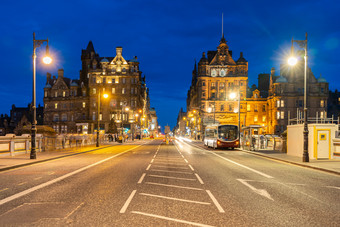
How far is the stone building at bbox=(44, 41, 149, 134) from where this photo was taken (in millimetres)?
94188

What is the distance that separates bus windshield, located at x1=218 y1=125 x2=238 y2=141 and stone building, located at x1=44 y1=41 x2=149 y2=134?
55891 mm

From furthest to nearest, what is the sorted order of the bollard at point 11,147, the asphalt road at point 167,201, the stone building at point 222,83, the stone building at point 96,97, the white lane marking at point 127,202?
the stone building at point 222,83 < the stone building at point 96,97 < the bollard at point 11,147 < the white lane marking at point 127,202 < the asphalt road at point 167,201

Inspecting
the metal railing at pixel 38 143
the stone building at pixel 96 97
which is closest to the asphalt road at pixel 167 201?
the metal railing at pixel 38 143

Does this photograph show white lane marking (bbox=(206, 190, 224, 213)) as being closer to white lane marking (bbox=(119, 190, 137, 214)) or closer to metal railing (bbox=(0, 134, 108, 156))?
white lane marking (bbox=(119, 190, 137, 214))

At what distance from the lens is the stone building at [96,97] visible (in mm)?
94188

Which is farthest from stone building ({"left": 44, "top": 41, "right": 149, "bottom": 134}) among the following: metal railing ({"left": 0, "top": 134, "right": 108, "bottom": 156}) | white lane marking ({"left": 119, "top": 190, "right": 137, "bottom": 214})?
white lane marking ({"left": 119, "top": 190, "right": 137, "bottom": 214})

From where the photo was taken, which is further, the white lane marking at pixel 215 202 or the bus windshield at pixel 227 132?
the bus windshield at pixel 227 132

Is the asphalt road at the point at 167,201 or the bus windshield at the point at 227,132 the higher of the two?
the bus windshield at the point at 227,132

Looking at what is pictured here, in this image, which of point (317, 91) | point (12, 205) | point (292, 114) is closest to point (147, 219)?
point (12, 205)

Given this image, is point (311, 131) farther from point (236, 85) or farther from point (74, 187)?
point (236, 85)

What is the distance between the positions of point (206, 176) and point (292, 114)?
3241 inches

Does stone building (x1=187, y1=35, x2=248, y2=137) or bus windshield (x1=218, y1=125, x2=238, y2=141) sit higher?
stone building (x1=187, y1=35, x2=248, y2=137)

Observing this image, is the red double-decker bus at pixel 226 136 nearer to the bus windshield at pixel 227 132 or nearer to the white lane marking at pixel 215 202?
the bus windshield at pixel 227 132

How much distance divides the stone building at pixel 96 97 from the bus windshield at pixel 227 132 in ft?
183
